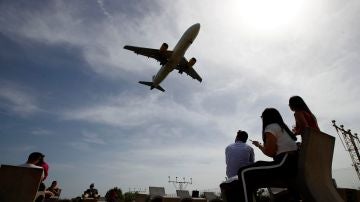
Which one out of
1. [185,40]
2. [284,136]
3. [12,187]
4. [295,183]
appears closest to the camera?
[295,183]

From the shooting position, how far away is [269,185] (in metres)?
2.81

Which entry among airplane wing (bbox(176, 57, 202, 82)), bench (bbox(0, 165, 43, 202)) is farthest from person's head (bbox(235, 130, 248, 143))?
airplane wing (bbox(176, 57, 202, 82))

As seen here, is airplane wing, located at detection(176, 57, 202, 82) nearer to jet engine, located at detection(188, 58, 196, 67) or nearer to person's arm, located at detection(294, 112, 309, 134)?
jet engine, located at detection(188, 58, 196, 67)

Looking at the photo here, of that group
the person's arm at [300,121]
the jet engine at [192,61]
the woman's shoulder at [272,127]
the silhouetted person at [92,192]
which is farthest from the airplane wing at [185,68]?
the woman's shoulder at [272,127]

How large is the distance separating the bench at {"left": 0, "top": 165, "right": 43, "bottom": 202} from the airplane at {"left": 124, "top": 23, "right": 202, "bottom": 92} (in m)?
20.7

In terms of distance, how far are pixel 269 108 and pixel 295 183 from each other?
0.89m

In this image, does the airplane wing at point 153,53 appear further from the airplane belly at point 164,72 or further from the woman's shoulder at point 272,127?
the woman's shoulder at point 272,127

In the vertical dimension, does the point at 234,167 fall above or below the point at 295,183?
above

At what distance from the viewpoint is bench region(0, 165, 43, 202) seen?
3.28 m

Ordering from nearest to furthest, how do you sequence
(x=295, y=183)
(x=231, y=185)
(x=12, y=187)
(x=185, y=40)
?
(x=295, y=183), (x=231, y=185), (x=12, y=187), (x=185, y=40)

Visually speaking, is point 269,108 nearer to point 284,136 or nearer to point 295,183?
point 284,136

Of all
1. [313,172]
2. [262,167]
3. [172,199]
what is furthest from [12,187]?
[172,199]

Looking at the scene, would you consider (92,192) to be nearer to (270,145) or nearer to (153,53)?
(270,145)

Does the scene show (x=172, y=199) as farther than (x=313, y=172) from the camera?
Yes
